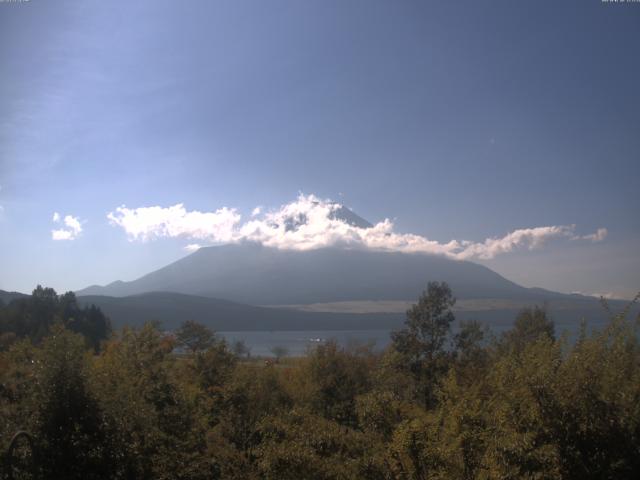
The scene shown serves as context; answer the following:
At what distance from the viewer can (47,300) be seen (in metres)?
78.9

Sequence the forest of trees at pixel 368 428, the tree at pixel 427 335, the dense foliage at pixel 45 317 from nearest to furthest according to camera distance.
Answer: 1. the forest of trees at pixel 368 428
2. the tree at pixel 427 335
3. the dense foliage at pixel 45 317

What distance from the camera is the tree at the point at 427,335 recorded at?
86.9 feet

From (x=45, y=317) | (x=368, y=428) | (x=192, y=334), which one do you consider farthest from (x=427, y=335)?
(x=45, y=317)

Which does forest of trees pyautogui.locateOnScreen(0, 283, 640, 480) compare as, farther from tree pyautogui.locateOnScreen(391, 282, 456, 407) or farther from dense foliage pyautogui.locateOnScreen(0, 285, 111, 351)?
dense foliage pyautogui.locateOnScreen(0, 285, 111, 351)

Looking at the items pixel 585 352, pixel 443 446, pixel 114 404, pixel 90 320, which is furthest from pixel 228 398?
pixel 90 320

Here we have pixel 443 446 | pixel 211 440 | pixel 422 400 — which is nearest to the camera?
pixel 443 446

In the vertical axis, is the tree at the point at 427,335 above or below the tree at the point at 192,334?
above

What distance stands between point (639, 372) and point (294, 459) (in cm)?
781

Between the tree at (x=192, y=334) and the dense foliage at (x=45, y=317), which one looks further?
the dense foliage at (x=45, y=317)

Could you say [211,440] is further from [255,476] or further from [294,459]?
[294,459]

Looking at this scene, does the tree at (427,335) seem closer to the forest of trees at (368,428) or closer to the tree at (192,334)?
the forest of trees at (368,428)

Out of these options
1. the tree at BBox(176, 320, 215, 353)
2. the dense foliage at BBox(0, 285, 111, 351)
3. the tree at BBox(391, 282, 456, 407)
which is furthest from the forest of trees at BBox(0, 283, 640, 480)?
the dense foliage at BBox(0, 285, 111, 351)

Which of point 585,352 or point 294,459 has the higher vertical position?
point 585,352

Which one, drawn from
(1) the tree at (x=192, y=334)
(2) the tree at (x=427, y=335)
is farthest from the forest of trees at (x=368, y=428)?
(1) the tree at (x=192, y=334)
